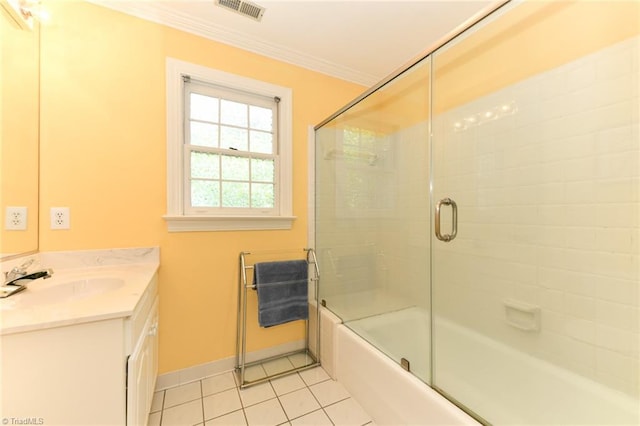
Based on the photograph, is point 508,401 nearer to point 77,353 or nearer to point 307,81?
point 77,353

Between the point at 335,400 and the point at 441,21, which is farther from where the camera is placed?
the point at 441,21

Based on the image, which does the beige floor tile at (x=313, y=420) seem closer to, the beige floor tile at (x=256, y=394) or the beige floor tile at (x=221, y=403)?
the beige floor tile at (x=256, y=394)

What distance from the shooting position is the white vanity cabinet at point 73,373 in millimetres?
769

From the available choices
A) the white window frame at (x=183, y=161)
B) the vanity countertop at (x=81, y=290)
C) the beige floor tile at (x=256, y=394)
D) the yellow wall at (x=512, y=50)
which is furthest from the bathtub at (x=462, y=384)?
the yellow wall at (x=512, y=50)

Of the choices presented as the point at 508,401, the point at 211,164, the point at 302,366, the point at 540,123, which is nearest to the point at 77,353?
the point at 211,164

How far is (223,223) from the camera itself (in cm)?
180

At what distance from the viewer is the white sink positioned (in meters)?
1.05

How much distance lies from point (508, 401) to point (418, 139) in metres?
1.60

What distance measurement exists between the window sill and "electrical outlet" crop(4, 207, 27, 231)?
596mm

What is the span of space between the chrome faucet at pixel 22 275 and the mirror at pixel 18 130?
68mm

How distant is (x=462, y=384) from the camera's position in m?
1.31

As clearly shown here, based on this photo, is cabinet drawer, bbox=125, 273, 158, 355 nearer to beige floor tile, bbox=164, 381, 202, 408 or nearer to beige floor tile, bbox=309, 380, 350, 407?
beige floor tile, bbox=164, 381, 202, 408

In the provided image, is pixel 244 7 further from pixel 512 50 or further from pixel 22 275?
pixel 22 275

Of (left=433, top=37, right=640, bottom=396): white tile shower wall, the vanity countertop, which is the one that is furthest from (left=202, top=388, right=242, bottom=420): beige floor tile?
(left=433, top=37, right=640, bottom=396): white tile shower wall
